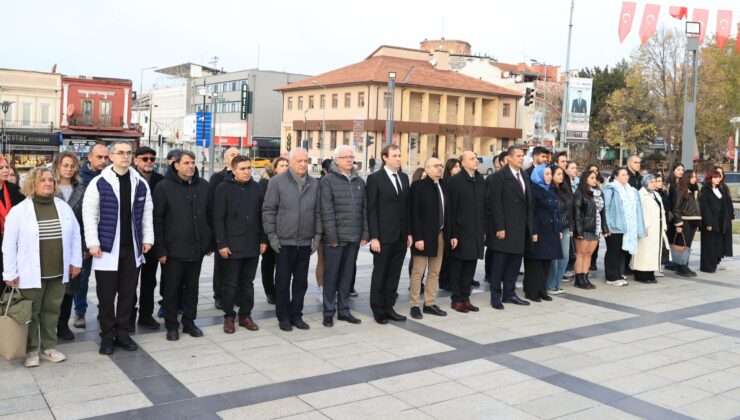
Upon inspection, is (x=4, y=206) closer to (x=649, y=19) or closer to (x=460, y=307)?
(x=460, y=307)

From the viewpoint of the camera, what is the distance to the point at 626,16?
20125 millimetres

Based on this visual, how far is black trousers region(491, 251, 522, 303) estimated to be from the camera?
8.90 metres

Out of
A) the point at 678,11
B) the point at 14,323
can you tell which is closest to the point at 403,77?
the point at 678,11

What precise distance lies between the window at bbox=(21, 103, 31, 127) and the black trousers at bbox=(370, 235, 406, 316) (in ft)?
181

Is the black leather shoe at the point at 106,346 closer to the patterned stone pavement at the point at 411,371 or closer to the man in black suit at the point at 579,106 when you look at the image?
the patterned stone pavement at the point at 411,371

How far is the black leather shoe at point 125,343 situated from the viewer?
646cm

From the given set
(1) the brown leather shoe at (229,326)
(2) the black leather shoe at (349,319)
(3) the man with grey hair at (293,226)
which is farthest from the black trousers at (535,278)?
(1) the brown leather shoe at (229,326)

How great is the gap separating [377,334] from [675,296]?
5.16m

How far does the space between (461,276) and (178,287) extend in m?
3.46

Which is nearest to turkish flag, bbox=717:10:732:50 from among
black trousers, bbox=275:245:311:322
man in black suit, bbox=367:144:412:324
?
man in black suit, bbox=367:144:412:324

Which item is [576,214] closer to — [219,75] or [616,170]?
[616,170]

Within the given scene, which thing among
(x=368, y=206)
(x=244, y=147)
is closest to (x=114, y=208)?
(x=368, y=206)

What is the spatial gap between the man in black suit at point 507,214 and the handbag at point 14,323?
5436 millimetres

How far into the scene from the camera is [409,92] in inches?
2472
